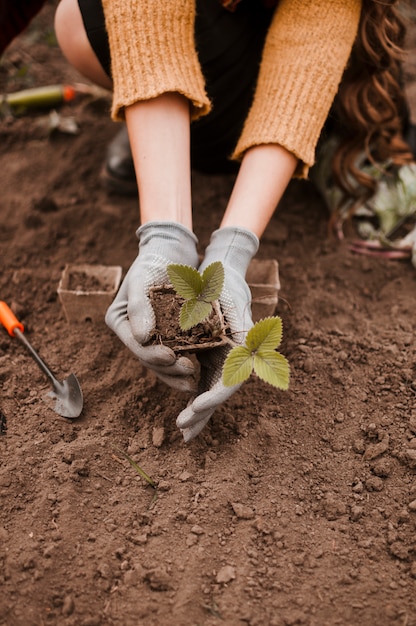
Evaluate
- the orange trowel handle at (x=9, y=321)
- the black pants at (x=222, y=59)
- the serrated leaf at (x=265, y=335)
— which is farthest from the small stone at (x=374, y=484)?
the black pants at (x=222, y=59)

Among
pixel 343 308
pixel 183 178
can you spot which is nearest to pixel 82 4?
pixel 183 178

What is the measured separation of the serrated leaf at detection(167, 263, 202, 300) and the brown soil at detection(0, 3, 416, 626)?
340 millimetres

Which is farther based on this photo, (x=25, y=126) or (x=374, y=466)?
(x=25, y=126)

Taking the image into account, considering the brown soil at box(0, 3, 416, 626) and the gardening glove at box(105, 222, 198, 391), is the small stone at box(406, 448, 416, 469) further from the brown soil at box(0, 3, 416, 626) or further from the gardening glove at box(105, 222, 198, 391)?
the gardening glove at box(105, 222, 198, 391)

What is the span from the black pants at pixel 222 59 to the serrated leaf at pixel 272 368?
0.95m

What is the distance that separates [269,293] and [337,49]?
2.29 ft

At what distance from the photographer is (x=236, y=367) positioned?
1209 millimetres

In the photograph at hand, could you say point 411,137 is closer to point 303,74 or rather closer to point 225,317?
point 303,74

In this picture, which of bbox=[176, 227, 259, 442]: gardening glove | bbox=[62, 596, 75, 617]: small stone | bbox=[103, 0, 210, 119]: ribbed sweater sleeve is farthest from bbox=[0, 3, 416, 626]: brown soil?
bbox=[103, 0, 210, 119]: ribbed sweater sleeve

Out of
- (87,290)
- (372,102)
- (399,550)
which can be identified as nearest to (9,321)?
(87,290)

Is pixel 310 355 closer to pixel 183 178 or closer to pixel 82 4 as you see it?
pixel 183 178

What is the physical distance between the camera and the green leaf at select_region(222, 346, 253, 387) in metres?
1.20

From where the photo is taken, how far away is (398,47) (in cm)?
179

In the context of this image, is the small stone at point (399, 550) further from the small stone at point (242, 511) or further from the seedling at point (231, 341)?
the seedling at point (231, 341)
